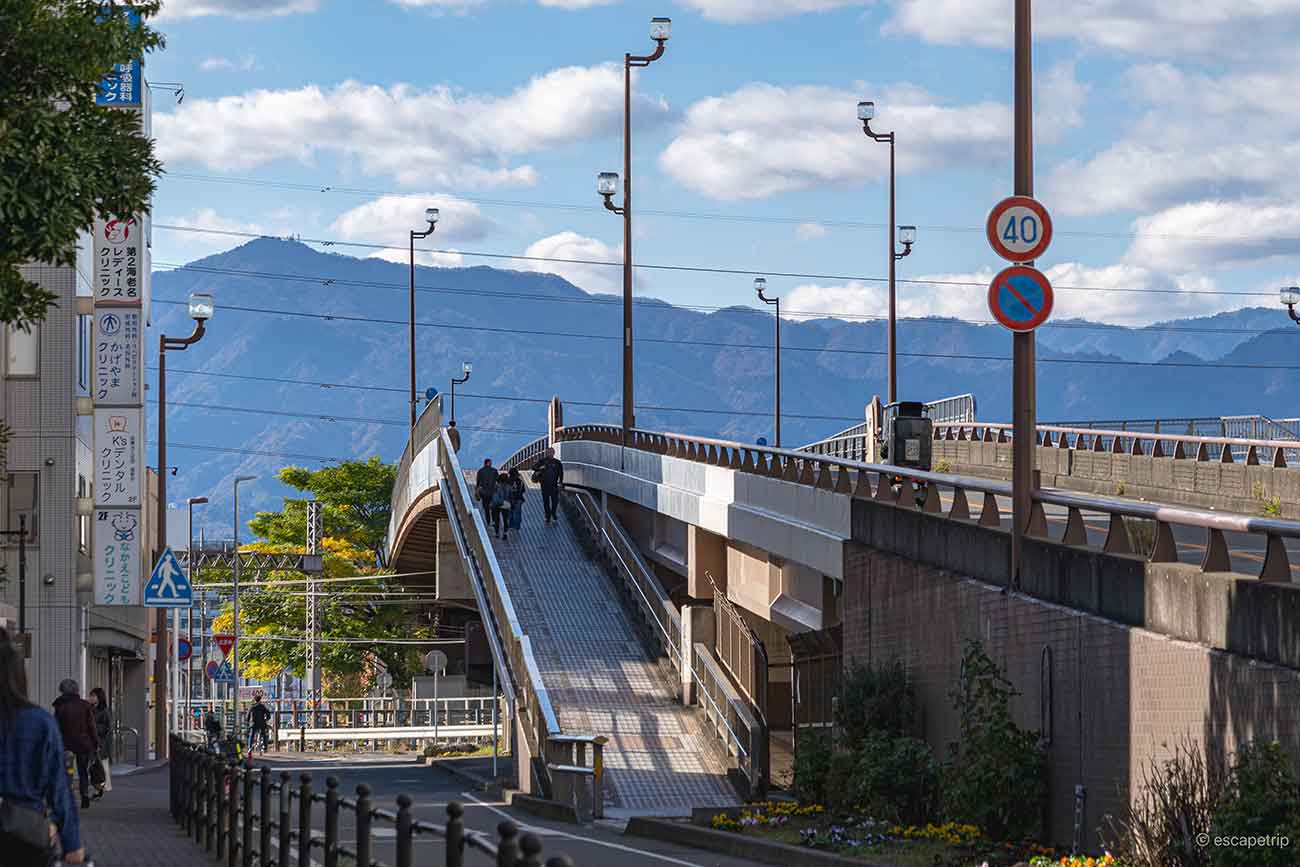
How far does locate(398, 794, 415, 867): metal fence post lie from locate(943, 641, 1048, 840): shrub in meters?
10.4

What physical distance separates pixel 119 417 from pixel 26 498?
94.2 inches

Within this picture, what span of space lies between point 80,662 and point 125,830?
15.9m

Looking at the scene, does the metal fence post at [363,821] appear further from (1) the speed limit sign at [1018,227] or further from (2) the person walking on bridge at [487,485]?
(2) the person walking on bridge at [487,485]

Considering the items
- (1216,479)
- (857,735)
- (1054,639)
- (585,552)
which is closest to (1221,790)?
(1054,639)

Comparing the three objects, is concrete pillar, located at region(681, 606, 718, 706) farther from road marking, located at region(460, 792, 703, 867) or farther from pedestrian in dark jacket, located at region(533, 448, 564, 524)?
pedestrian in dark jacket, located at region(533, 448, 564, 524)

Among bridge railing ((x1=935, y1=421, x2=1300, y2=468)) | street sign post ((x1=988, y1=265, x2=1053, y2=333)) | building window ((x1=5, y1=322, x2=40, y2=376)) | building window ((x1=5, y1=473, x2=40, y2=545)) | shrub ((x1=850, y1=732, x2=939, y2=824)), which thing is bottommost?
shrub ((x1=850, y1=732, x2=939, y2=824))

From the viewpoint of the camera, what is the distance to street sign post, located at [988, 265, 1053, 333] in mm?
19078

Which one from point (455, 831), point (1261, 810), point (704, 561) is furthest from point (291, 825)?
point (704, 561)

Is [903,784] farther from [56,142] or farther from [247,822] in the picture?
[56,142]

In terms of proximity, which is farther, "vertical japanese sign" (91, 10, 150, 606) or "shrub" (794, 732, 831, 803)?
"vertical japanese sign" (91, 10, 150, 606)

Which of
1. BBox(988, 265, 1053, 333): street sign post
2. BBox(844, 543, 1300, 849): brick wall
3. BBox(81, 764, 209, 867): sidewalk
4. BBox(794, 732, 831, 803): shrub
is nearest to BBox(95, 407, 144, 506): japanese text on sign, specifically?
BBox(81, 764, 209, 867): sidewalk

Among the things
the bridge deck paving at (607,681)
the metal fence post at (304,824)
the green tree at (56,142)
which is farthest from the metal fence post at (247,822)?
the bridge deck paving at (607,681)

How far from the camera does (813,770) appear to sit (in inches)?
995

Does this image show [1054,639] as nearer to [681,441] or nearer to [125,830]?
[125,830]
